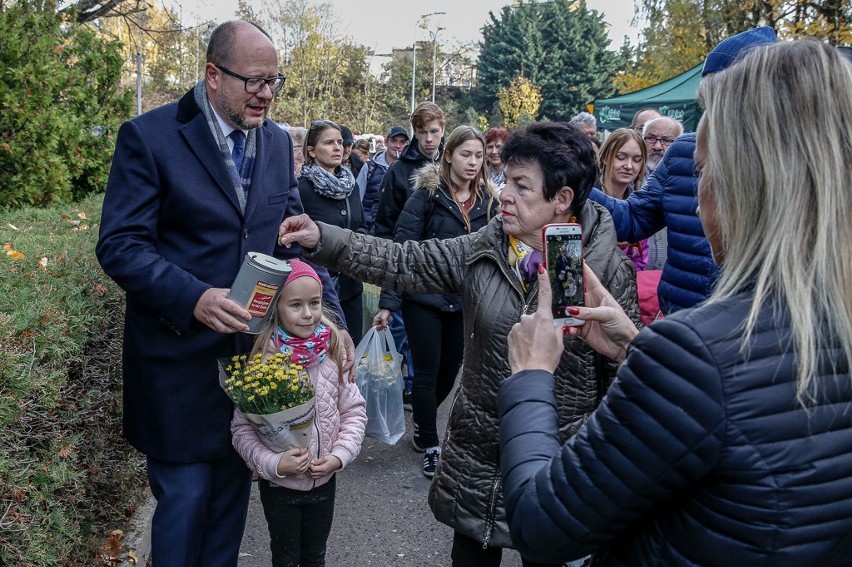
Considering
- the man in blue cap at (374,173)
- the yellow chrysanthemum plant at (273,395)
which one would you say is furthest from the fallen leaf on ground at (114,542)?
the man in blue cap at (374,173)

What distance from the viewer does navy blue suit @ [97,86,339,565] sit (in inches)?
109

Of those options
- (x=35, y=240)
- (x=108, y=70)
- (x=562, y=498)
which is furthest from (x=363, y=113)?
(x=562, y=498)

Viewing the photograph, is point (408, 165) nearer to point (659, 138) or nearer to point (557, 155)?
point (659, 138)

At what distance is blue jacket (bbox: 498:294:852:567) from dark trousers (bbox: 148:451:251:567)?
79.1 inches

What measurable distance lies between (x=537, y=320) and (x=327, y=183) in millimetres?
4433

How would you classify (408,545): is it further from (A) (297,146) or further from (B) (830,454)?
(A) (297,146)

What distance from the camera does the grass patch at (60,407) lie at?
99.9 inches

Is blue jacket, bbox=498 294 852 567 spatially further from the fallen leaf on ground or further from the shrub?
the shrub

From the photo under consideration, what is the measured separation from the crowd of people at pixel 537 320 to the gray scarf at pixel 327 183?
0.10 feet

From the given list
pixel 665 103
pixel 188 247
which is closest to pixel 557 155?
pixel 188 247

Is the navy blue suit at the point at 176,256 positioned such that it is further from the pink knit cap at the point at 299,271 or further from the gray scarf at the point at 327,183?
the gray scarf at the point at 327,183

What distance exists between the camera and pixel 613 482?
1.38 m

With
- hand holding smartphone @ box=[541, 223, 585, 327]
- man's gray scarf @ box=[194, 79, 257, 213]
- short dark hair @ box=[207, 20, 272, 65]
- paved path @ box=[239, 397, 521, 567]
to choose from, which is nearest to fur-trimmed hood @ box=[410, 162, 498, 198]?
paved path @ box=[239, 397, 521, 567]

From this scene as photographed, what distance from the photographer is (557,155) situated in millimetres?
2852
